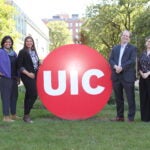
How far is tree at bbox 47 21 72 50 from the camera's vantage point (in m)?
107

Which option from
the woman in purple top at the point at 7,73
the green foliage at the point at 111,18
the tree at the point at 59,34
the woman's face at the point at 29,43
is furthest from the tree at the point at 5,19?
the tree at the point at 59,34

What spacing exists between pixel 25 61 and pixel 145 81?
2458mm

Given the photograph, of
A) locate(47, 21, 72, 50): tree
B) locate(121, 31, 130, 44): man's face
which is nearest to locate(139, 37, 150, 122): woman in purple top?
locate(121, 31, 130, 44): man's face

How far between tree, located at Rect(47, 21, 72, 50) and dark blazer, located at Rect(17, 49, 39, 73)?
9640cm

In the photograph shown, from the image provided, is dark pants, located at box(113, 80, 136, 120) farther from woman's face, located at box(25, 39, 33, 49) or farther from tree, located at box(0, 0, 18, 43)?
tree, located at box(0, 0, 18, 43)

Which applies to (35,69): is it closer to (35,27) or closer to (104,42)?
(104,42)

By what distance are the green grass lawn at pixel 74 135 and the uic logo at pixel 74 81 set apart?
0.35 m

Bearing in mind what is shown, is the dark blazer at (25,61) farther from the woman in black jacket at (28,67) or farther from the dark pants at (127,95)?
the dark pants at (127,95)

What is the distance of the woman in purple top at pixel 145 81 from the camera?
8.45m

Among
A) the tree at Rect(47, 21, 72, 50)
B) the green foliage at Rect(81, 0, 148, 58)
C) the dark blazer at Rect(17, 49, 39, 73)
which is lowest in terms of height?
the dark blazer at Rect(17, 49, 39, 73)

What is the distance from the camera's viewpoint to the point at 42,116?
32.0 feet

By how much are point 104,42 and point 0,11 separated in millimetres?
16438

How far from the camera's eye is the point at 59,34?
110 m

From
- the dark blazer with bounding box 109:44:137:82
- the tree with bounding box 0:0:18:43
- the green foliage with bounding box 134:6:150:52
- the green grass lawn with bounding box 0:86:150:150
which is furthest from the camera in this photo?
the tree with bounding box 0:0:18:43
